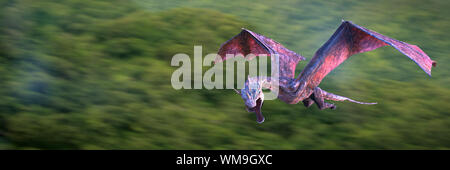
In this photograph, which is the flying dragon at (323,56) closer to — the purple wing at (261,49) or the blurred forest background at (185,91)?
the purple wing at (261,49)

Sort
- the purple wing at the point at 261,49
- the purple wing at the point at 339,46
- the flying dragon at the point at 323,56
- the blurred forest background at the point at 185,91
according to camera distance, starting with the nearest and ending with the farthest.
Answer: the flying dragon at the point at 323,56 → the purple wing at the point at 339,46 → the purple wing at the point at 261,49 → the blurred forest background at the point at 185,91

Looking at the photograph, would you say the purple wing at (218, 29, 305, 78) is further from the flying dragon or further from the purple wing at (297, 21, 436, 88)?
the purple wing at (297, 21, 436, 88)

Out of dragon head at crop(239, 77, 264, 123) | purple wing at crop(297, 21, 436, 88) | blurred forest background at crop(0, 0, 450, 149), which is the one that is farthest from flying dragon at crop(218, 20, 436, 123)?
blurred forest background at crop(0, 0, 450, 149)

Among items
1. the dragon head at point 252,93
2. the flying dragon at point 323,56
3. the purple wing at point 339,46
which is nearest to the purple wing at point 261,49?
the flying dragon at point 323,56

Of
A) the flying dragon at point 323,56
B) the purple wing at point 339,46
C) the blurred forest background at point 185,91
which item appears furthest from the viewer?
the blurred forest background at point 185,91
